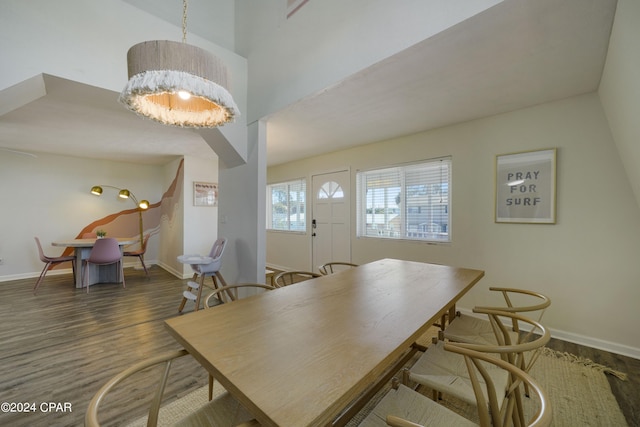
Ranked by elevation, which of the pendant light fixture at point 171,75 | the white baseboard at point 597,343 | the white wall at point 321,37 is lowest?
the white baseboard at point 597,343

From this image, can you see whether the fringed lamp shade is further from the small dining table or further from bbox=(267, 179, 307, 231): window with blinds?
the small dining table

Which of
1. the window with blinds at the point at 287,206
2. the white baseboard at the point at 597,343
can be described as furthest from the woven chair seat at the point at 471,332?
the window with blinds at the point at 287,206

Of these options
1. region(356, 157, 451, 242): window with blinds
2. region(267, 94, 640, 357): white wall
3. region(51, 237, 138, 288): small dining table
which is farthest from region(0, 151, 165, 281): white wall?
region(267, 94, 640, 357): white wall

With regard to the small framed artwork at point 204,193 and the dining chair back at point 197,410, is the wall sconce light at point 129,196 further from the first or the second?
the dining chair back at point 197,410

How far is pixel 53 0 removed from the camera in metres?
2.02

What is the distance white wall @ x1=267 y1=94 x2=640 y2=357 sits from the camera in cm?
222

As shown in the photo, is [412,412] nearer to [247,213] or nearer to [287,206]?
[247,213]

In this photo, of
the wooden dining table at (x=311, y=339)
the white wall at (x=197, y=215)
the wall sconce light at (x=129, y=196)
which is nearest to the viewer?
the wooden dining table at (x=311, y=339)

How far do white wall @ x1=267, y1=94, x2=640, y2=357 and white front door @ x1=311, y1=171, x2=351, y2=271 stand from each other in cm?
145

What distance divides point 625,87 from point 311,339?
230 centimetres

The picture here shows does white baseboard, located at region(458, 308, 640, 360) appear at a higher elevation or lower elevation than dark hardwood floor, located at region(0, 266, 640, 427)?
higher

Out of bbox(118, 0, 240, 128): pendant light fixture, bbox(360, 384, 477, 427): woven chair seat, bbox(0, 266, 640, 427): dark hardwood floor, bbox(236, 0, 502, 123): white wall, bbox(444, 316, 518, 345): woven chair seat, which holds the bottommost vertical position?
bbox(0, 266, 640, 427): dark hardwood floor

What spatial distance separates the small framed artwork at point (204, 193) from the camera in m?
5.03

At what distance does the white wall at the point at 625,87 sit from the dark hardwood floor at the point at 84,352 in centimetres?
161
